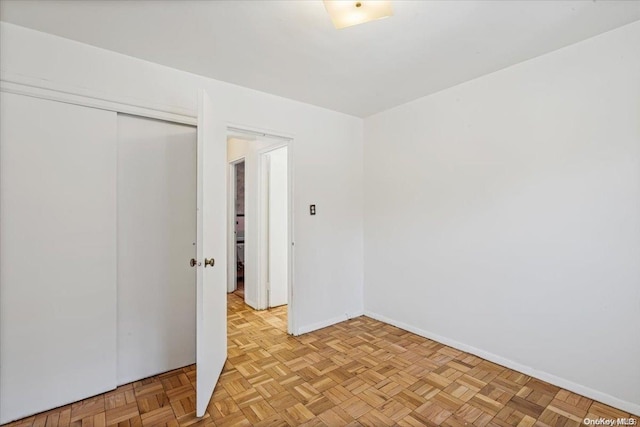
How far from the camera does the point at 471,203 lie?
265 centimetres

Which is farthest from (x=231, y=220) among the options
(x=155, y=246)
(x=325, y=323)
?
(x=155, y=246)

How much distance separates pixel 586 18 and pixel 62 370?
151 inches

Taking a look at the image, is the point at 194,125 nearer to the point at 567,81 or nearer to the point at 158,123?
the point at 158,123

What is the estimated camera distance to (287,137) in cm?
300

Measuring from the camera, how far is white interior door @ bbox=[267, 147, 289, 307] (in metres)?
3.90

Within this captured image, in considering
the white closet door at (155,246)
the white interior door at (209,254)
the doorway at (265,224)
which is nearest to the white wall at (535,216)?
the doorway at (265,224)

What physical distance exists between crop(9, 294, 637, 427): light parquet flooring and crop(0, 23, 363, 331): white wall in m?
0.73

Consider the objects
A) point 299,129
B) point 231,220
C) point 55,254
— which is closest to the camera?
point 55,254

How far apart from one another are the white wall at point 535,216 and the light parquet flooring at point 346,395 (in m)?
0.26

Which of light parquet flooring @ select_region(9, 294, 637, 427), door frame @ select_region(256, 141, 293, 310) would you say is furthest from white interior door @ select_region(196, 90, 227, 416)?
door frame @ select_region(256, 141, 293, 310)

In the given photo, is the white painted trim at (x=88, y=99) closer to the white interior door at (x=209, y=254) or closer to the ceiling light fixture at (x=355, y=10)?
the white interior door at (x=209, y=254)

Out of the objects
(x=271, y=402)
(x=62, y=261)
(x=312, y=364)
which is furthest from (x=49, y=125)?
(x=312, y=364)

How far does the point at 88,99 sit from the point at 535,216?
3.21 m

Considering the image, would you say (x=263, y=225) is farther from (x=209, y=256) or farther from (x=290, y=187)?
(x=209, y=256)
